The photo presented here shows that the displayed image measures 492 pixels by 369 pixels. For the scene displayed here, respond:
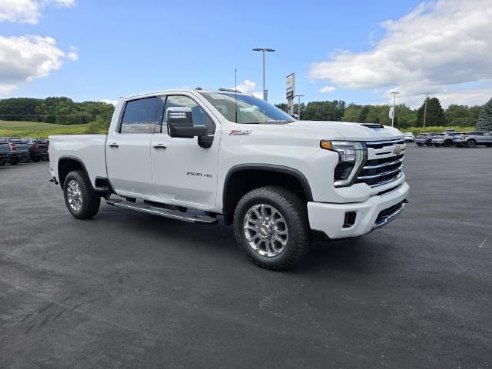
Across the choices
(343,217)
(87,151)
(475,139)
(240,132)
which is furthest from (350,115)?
(343,217)

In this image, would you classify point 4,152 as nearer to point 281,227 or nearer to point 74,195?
point 74,195

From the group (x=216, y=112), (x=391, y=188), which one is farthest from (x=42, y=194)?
(x=391, y=188)

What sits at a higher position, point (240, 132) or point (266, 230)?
point (240, 132)

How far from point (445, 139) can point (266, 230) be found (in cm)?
4350

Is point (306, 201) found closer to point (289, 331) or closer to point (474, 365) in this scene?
point (289, 331)

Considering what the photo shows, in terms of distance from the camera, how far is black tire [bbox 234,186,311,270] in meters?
Answer: 4.32

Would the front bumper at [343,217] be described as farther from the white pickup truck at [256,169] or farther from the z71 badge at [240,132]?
the z71 badge at [240,132]

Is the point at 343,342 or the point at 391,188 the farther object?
the point at 391,188

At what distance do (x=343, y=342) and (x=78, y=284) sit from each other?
2702mm

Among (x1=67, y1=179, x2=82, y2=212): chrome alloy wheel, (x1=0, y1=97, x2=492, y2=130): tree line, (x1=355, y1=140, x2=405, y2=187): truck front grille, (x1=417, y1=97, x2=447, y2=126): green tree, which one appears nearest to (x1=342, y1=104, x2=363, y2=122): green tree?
(x1=0, y1=97, x2=492, y2=130): tree line

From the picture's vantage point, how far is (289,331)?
3271mm

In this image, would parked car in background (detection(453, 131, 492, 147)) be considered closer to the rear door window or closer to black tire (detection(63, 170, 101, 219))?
black tire (detection(63, 170, 101, 219))

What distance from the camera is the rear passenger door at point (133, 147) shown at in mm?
5863

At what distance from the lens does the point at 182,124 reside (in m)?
4.66
